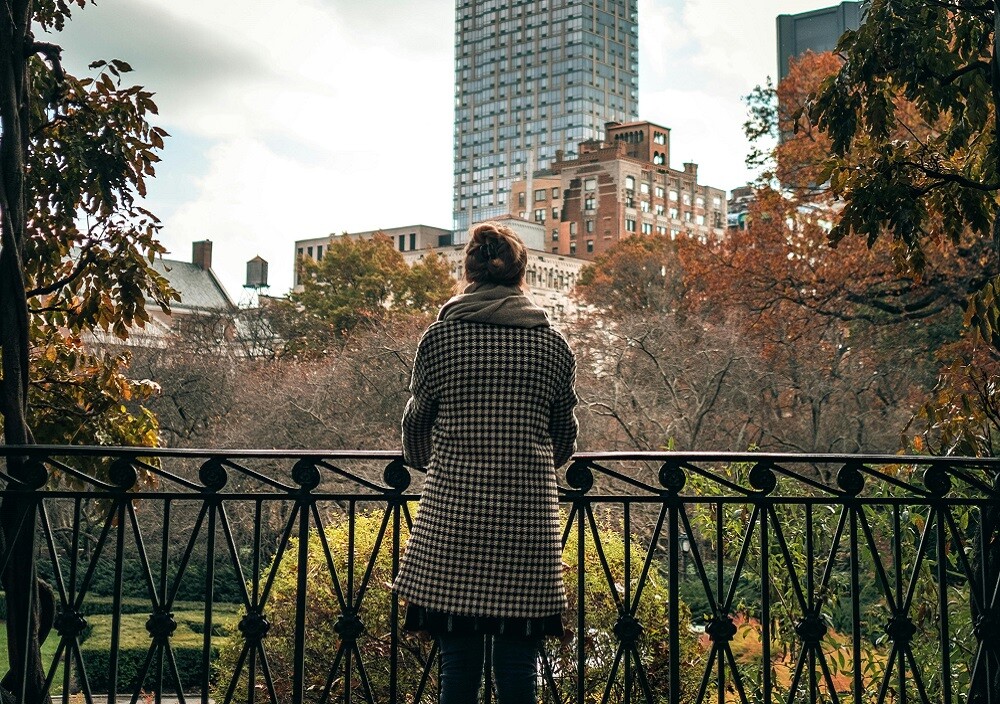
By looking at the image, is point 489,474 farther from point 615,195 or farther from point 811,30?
point 615,195

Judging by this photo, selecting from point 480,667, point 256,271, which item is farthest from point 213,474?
point 256,271

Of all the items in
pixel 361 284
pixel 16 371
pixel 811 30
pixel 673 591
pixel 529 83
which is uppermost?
pixel 529 83

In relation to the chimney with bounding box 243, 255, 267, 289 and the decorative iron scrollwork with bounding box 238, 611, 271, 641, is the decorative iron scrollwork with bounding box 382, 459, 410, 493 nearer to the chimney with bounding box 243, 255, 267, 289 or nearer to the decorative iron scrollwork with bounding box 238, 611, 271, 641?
the decorative iron scrollwork with bounding box 238, 611, 271, 641

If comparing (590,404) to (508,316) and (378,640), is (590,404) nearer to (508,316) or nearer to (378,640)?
(378,640)

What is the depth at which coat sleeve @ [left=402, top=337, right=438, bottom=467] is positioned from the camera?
3.43 meters

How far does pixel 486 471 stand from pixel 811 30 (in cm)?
5899

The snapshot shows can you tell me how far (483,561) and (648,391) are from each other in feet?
78.2

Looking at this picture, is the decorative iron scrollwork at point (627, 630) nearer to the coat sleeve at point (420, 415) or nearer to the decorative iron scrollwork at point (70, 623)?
the coat sleeve at point (420, 415)

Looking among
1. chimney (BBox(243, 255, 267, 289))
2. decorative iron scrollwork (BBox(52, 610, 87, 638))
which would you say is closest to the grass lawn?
decorative iron scrollwork (BBox(52, 610, 87, 638))

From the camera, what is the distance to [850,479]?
3924 millimetres

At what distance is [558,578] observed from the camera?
11.2 feet

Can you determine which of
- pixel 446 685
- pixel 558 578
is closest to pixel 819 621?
pixel 558 578

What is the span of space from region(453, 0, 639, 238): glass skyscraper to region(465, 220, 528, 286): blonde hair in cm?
16033

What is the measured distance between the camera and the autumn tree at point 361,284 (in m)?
46.4
